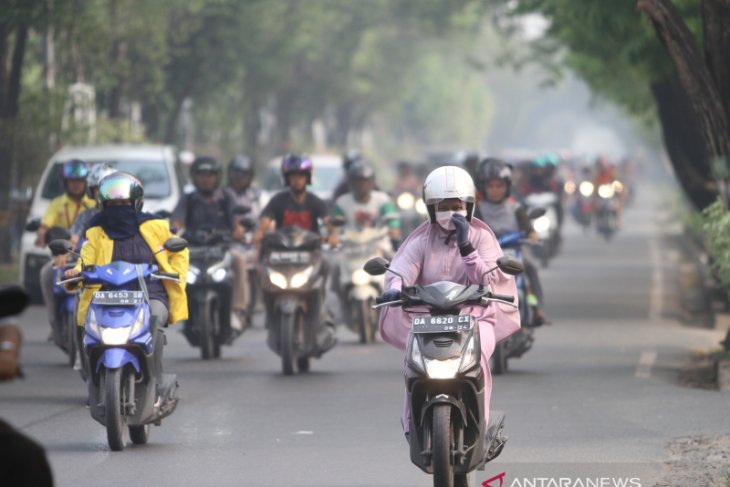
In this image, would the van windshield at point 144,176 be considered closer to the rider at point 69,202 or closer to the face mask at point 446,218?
the rider at point 69,202

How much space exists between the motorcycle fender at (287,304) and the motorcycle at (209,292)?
3.34 ft

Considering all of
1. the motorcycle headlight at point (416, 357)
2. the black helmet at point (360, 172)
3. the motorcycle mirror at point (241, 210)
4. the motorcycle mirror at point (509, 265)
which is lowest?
the motorcycle headlight at point (416, 357)

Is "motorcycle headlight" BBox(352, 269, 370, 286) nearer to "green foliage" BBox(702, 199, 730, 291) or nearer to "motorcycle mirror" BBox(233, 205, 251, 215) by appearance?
"motorcycle mirror" BBox(233, 205, 251, 215)

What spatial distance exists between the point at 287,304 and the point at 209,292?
3.88 ft

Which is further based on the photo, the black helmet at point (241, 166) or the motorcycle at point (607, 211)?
the motorcycle at point (607, 211)

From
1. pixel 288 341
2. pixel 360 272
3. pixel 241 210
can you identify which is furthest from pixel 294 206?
pixel 360 272

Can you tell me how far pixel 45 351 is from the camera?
17.3 meters

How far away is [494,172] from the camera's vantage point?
50.0 ft

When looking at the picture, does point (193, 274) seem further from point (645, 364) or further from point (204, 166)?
point (645, 364)

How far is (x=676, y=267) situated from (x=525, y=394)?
1964cm

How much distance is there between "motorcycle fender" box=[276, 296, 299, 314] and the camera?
48.5ft

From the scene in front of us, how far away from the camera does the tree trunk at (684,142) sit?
79.5 ft

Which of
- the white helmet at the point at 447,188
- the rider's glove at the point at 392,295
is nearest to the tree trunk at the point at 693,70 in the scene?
the white helmet at the point at 447,188

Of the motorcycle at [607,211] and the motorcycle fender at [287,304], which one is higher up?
the motorcycle fender at [287,304]
